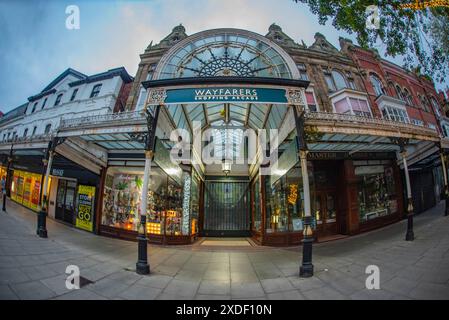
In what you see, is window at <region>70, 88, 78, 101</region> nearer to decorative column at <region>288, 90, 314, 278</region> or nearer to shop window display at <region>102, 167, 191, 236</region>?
shop window display at <region>102, 167, 191, 236</region>

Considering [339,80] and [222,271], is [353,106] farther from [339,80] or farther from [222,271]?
[222,271]

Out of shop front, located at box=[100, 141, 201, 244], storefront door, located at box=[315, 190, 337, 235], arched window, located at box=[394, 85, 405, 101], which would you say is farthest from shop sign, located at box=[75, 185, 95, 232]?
→ arched window, located at box=[394, 85, 405, 101]

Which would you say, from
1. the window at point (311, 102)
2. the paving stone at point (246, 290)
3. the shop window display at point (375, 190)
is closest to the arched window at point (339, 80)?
the window at point (311, 102)

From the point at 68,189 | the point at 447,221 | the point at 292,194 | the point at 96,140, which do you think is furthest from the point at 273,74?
the point at 68,189

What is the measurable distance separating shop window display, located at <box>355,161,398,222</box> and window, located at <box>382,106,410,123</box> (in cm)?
399

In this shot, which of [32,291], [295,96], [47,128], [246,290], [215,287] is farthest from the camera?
[47,128]

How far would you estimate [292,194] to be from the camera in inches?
339

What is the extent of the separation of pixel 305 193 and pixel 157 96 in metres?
5.12

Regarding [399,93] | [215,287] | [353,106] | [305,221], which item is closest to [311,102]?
[353,106]

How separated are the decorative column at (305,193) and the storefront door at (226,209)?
7.13m

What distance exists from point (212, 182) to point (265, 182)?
433 cm

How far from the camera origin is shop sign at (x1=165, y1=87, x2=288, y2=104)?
505 centimetres

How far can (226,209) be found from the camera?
1166 centimetres

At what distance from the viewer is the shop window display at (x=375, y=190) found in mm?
9758
